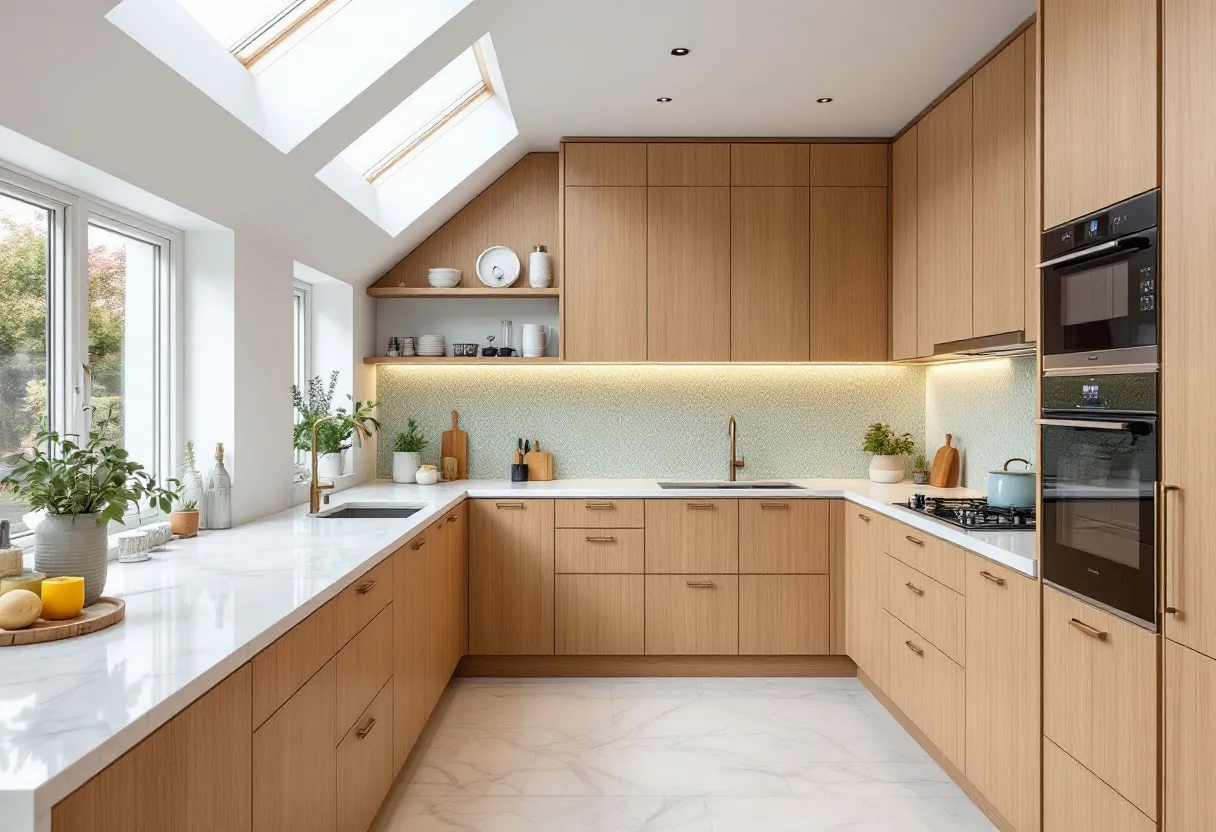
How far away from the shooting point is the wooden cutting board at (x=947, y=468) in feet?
13.6

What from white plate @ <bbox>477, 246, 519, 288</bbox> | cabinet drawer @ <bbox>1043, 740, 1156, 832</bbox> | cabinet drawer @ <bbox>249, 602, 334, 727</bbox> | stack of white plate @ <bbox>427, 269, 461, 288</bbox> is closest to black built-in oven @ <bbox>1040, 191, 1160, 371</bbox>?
cabinet drawer @ <bbox>1043, 740, 1156, 832</bbox>

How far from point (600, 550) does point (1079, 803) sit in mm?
2352

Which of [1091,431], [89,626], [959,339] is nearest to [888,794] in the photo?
[1091,431]

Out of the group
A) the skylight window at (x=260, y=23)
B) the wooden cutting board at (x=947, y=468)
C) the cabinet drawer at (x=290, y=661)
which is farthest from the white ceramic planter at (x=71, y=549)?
the wooden cutting board at (x=947, y=468)

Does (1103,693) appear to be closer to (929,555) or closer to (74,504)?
(929,555)

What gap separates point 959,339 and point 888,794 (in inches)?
69.8

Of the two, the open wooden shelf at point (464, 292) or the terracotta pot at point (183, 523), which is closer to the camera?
the terracotta pot at point (183, 523)

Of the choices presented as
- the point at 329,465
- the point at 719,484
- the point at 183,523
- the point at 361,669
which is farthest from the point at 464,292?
the point at 361,669

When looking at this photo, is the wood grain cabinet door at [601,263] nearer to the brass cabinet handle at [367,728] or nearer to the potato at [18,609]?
the brass cabinet handle at [367,728]

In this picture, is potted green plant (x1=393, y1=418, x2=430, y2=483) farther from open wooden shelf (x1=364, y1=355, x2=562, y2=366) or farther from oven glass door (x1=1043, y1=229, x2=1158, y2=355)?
oven glass door (x1=1043, y1=229, x2=1158, y2=355)

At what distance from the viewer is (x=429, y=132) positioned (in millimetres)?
3971

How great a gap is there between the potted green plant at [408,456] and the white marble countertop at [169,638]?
1.23m

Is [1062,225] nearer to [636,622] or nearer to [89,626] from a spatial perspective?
[89,626]

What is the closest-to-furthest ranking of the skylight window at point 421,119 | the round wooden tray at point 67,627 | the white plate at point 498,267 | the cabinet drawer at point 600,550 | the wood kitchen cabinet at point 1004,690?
the round wooden tray at point 67,627
the wood kitchen cabinet at point 1004,690
the skylight window at point 421,119
the cabinet drawer at point 600,550
the white plate at point 498,267
